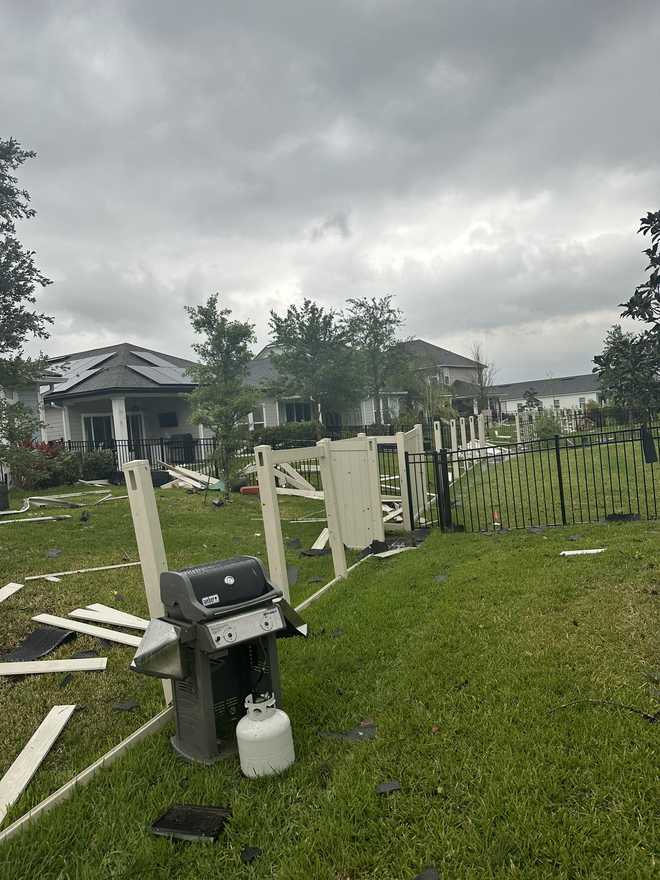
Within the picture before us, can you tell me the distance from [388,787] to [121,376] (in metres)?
22.3

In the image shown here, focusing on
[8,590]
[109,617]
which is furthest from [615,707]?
[8,590]

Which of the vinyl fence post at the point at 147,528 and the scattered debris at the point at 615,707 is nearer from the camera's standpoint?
the scattered debris at the point at 615,707

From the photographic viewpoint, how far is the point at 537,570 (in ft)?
18.6

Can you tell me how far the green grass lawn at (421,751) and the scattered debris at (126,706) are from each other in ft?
0.20

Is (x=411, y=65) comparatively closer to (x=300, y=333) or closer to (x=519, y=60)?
(x=519, y=60)

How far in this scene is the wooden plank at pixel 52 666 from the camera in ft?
14.3

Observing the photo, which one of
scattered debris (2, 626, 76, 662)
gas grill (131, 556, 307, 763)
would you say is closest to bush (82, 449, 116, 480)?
scattered debris (2, 626, 76, 662)

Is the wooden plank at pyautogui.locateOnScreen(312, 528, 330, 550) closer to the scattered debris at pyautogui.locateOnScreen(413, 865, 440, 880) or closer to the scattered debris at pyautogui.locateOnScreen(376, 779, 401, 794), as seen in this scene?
the scattered debris at pyautogui.locateOnScreen(376, 779, 401, 794)

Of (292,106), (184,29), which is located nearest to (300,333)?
(292,106)

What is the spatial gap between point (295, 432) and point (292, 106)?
20.7 m

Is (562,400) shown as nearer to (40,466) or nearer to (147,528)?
(40,466)

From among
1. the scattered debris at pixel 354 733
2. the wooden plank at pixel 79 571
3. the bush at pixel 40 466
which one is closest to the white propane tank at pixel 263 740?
the scattered debris at pixel 354 733

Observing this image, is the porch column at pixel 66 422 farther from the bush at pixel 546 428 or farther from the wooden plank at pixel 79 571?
the bush at pixel 546 428

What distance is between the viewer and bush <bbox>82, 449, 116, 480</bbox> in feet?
58.9
